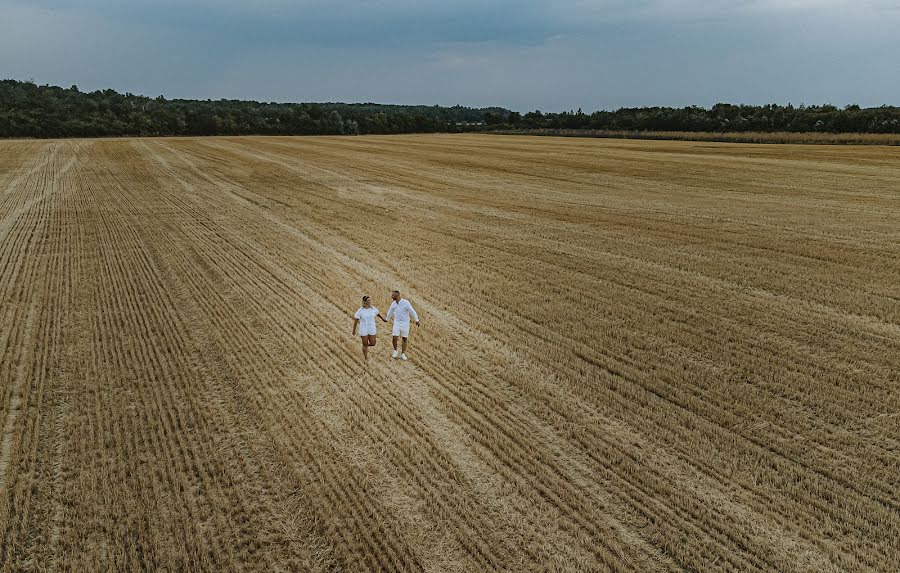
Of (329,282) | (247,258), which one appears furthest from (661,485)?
(247,258)

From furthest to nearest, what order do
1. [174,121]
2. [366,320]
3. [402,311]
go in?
[174,121] < [402,311] < [366,320]

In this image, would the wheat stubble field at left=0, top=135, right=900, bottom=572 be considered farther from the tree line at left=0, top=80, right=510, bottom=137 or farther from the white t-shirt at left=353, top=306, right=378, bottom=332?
the tree line at left=0, top=80, right=510, bottom=137

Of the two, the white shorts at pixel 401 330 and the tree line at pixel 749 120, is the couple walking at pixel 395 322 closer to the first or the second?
the white shorts at pixel 401 330

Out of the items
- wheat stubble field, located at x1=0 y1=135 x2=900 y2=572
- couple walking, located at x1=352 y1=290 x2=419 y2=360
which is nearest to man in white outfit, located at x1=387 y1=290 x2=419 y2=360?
couple walking, located at x1=352 y1=290 x2=419 y2=360

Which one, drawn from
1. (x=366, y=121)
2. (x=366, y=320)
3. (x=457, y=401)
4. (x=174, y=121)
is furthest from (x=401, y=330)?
(x=366, y=121)

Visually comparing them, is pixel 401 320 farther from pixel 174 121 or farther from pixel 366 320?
pixel 174 121

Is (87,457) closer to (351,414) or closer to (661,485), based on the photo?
(351,414)

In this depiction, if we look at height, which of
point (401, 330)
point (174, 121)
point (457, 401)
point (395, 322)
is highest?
point (174, 121)
